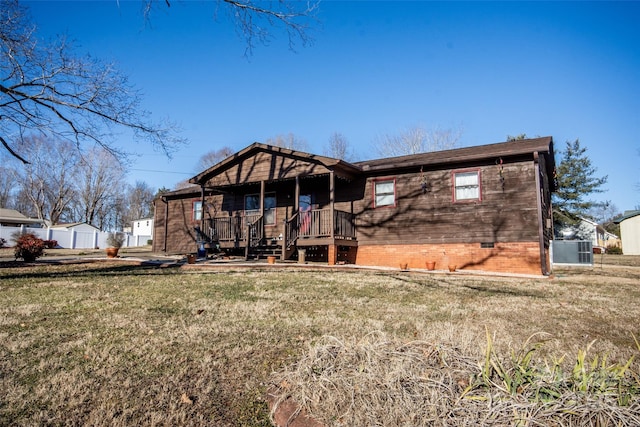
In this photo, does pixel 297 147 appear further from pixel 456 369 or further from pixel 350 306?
pixel 456 369

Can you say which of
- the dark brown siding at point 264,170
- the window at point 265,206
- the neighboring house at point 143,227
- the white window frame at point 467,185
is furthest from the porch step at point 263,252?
the neighboring house at point 143,227

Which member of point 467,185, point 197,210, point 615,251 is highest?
point 467,185

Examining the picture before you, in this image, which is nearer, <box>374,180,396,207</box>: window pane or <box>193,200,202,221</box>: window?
<box>374,180,396,207</box>: window pane

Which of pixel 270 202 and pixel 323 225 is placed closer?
pixel 323 225

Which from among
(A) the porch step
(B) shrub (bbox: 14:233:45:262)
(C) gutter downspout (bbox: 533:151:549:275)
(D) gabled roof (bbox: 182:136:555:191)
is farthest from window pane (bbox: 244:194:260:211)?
(C) gutter downspout (bbox: 533:151:549:275)

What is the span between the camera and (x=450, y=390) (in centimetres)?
207

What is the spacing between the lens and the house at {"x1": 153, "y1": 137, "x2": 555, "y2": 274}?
12570 mm

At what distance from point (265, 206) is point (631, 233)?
34.0 meters

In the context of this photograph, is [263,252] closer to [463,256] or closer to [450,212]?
[450,212]

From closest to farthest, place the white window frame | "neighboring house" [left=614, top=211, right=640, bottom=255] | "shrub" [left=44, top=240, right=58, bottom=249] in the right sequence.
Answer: the white window frame, "shrub" [left=44, top=240, right=58, bottom=249], "neighboring house" [left=614, top=211, right=640, bottom=255]

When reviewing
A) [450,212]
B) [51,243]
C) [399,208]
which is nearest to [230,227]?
[399,208]

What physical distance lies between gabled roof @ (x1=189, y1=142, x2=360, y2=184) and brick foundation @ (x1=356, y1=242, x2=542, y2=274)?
310 centimetres

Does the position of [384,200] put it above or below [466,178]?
below

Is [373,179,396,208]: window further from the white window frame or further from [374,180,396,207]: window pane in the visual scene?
the white window frame
